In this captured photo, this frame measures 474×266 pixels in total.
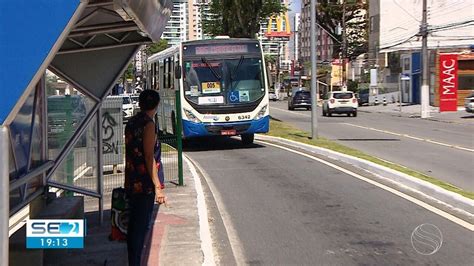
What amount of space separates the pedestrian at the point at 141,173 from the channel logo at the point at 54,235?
1744 mm

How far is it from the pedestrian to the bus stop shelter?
0.74m

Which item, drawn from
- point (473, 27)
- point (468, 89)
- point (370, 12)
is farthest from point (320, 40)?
point (468, 89)

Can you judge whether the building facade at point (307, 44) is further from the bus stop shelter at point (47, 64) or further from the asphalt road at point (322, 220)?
the bus stop shelter at point (47, 64)

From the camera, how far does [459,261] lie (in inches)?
261

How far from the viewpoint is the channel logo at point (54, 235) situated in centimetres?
406

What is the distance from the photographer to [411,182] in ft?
37.4

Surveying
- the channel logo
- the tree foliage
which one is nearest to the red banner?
the tree foliage

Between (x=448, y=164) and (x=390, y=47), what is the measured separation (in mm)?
59254

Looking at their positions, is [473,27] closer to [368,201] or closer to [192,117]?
[192,117]

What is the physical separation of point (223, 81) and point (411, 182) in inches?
351

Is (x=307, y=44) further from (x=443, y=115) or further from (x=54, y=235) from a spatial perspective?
(x=54, y=235)

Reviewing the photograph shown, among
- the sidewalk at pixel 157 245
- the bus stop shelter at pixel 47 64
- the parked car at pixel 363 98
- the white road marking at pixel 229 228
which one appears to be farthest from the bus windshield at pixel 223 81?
the parked car at pixel 363 98

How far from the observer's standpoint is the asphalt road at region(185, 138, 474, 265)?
270 inches

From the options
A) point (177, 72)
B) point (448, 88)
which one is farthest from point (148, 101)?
point (448, 88)
